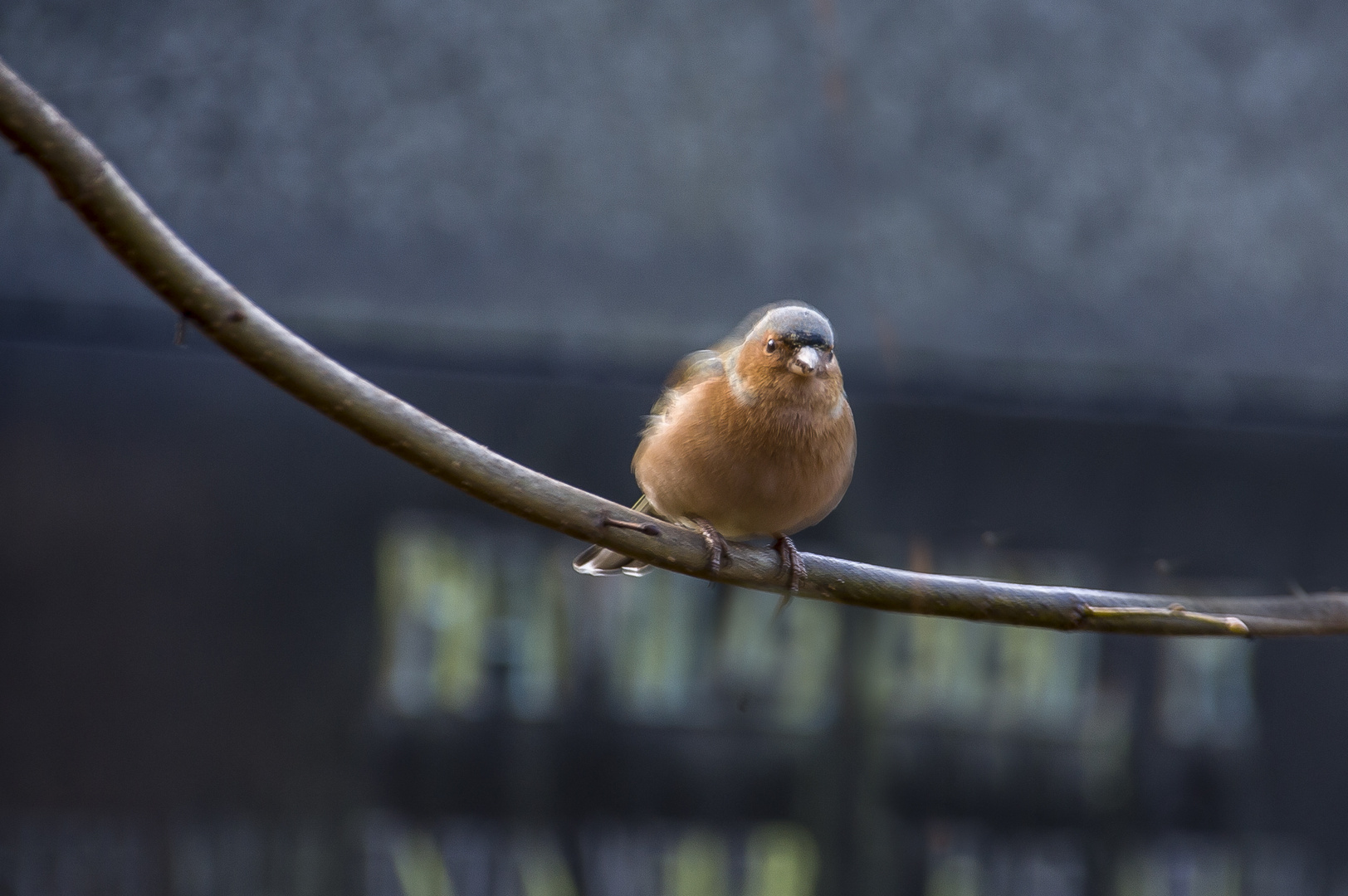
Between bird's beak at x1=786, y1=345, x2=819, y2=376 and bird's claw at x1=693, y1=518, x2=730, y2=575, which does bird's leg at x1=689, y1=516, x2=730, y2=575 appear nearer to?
bird's claw at x1=693, y1=518, x2=730, y2=575

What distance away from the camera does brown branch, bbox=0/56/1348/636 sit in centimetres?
105

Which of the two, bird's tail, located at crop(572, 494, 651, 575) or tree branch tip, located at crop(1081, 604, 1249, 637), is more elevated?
bird's tail, located at crop(572, 494, 651, 575)

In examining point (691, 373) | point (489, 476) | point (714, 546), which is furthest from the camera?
point (691, 373)

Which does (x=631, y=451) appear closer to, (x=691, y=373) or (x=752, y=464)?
(x=691, y=373)

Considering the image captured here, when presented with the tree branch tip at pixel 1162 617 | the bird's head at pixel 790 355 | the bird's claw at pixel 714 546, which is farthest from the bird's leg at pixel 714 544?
the tree branch tip at pixel 1162 617

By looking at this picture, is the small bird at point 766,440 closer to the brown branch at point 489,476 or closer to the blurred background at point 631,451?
the brown branch at point 489,476

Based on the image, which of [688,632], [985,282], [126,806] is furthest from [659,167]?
[126,806]

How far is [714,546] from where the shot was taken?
1822 millimetres

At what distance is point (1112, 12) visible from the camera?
5.54m

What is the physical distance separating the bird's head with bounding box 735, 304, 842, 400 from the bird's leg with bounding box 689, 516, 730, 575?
26cm

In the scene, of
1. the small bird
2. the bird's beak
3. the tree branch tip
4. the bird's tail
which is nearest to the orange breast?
the small bird

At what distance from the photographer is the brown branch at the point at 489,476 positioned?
1.05 meters

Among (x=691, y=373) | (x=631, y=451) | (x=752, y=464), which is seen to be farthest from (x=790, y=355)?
(x=631, y=451)

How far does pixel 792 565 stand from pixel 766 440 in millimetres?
269
